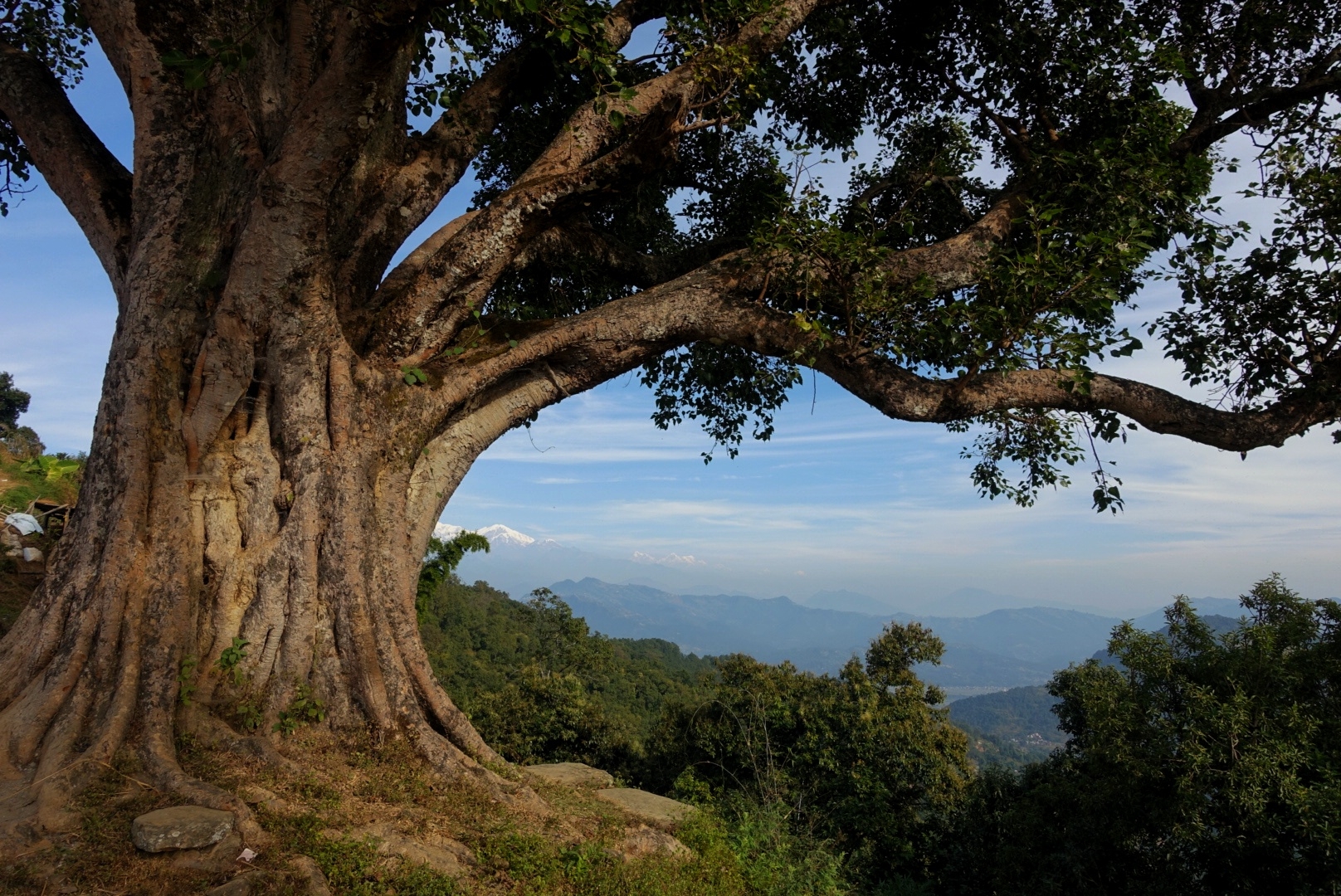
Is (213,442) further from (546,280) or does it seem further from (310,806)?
(546,280)

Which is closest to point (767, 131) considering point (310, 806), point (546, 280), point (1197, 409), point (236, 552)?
point (546, 280)

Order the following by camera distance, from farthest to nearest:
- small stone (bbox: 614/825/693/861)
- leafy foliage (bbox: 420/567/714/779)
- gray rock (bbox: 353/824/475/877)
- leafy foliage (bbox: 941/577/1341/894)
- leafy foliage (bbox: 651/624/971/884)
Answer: leafy foliage (bbox: 420/567/714/779)
leafy foliage (bbox: 651/624/971/884)
leafy foliage (bbox: 941/577/1341/894)
small stone (bbox: 614/825/693/861)
gray rock (bbox: 353/824/475/877)

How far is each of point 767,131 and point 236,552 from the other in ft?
31.4

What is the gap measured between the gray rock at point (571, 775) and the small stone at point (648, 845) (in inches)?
51.3

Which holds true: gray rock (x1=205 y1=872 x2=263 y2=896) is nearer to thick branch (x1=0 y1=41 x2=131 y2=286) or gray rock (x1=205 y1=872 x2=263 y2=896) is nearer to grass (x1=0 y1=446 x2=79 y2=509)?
thick branch (x1=0 y1=41 x2=131 y2=286)

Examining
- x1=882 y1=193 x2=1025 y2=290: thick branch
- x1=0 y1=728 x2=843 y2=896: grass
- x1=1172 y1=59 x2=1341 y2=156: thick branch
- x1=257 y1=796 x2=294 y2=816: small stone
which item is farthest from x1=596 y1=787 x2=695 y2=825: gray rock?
x1=1172 y1=59 x2=1341 y2=156: thick branch

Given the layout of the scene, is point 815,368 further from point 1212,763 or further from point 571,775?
point 1212,763

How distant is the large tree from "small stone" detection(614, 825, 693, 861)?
2.64ft

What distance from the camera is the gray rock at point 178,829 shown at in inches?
140

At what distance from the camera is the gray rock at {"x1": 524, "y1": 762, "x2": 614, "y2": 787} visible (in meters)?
6.44

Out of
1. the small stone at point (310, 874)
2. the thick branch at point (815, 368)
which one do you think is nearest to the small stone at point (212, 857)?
the small stone at point (310, 874)

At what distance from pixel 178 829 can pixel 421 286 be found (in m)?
4.61

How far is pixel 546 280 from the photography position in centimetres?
1023

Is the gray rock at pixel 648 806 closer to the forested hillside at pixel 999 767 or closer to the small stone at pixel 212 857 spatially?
the forested hillside at pixel 999 767
